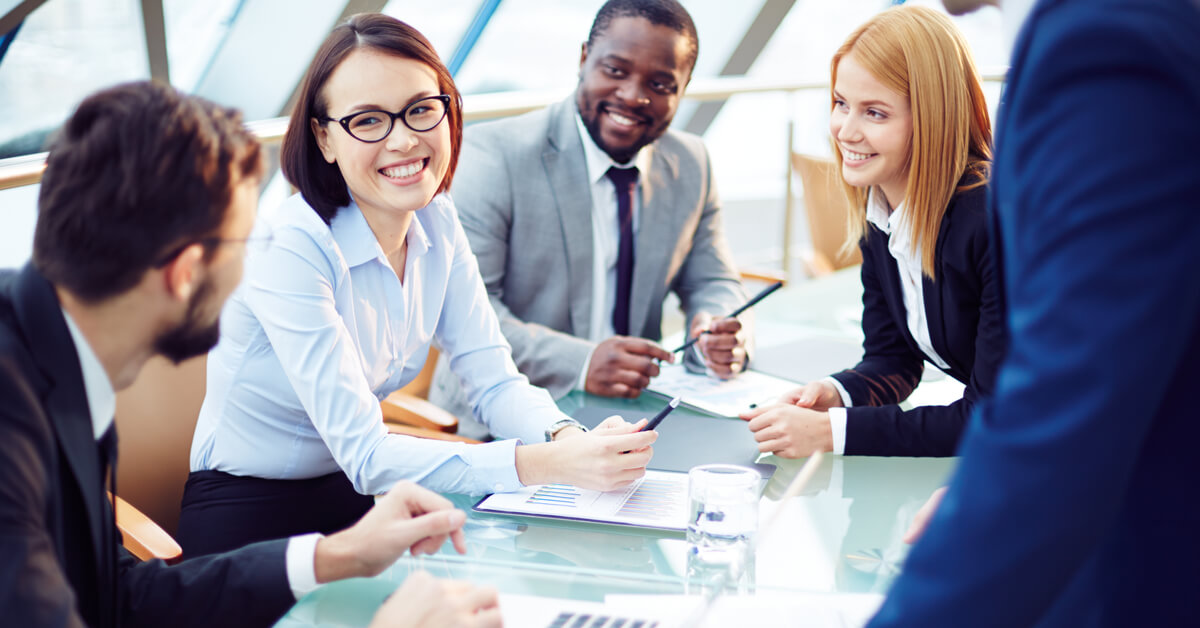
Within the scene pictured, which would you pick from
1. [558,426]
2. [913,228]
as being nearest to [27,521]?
[558,426]

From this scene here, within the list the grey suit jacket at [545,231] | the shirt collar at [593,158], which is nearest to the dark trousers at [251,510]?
the grey suit jacket at [545,231]

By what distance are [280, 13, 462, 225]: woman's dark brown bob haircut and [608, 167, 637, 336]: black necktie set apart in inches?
34.6

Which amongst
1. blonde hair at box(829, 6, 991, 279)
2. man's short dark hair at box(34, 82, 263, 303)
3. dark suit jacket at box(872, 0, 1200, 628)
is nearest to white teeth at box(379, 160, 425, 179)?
man's short dark hair at box(34, 82, 263, 303)

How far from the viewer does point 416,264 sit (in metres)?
1.77

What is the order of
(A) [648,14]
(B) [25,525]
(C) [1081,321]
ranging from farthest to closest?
(A) [648,14], (B) [25,525], (C) [1081,321]

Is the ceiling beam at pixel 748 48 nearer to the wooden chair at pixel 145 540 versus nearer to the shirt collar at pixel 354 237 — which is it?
the shirt collar at pixel 354 237

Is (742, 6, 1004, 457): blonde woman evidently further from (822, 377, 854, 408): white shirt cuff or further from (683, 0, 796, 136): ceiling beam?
(683, 0, 796, 136): ceiling beam

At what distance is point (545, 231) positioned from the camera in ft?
7.80

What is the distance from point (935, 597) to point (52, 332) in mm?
816

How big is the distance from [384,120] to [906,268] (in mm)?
990

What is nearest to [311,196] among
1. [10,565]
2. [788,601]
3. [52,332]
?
[52,332]

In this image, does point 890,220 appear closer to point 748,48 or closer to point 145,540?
point 145,540

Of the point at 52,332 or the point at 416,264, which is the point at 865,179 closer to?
the point at 416,264

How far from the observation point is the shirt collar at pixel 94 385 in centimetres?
95
